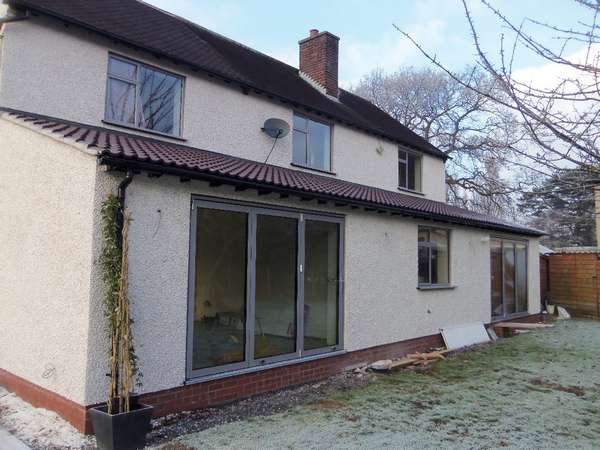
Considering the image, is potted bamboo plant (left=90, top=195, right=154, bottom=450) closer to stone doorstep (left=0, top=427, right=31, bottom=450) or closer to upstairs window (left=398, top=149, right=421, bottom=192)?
stone doorstep (left=0, top=427, right=31, bottom=450)

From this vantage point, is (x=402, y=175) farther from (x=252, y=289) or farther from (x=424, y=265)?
(x=252, y=289)

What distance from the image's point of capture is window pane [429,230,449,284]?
11844mm

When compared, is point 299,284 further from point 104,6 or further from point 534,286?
point 534,286

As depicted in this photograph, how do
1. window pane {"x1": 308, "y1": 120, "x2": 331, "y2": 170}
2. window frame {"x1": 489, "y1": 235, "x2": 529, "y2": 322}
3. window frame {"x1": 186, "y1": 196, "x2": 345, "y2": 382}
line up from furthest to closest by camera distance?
1. window frame {"x1": 489, "y1": 235, "x2": 529, "y2": 322}
2. window pane {"x1": 308, "y1": 120, "x2": 331, "y2": 170}
3. window frame {"x1": 186, "y1": 196, "x2": 345, "y2": 382}

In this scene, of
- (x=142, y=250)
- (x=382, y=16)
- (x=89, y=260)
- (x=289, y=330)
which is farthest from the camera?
(x=289, y=330)

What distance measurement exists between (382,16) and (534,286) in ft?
52.1

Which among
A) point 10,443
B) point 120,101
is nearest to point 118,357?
point 10,443

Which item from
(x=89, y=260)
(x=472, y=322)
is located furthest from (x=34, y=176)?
(x=472, y=322)

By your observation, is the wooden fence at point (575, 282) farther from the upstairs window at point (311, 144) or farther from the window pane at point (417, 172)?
the upstairs window at point (311, 144)

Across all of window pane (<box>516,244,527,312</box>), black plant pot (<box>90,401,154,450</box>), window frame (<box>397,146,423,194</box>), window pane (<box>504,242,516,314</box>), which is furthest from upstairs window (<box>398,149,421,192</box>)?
black plant pot (<box>90,401,154,450</box>)

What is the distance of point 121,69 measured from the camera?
910 centimetres

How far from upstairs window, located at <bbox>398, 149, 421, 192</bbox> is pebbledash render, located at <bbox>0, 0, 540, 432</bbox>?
9.95ft

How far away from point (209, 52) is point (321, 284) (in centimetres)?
658

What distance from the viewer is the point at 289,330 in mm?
7961
